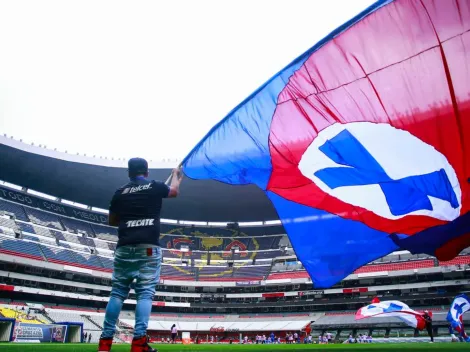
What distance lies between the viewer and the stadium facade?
34781 millimetres

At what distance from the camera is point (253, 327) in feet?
131

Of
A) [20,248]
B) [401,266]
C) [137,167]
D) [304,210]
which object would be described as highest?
[401,266]

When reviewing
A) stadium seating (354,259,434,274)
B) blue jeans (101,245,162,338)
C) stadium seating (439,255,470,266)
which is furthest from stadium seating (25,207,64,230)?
blue jeans (101,245,162,338)

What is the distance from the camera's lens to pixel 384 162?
535 centimetres

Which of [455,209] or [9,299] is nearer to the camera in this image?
[455,209]

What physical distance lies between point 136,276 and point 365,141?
3.66 m

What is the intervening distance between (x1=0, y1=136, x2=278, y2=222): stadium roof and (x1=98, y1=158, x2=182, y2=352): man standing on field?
33033 millimetres

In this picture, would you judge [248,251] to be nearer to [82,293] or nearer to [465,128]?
[82,293]

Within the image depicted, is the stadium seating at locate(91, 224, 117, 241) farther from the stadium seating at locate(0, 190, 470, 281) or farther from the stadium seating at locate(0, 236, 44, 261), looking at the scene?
the stadium seating at locate(0, 236, 44, 261)

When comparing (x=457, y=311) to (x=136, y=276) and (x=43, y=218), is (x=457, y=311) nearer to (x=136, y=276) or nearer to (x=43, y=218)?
(x=136, y=276)

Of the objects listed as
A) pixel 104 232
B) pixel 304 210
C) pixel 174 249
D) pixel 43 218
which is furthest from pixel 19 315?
pixel 304 210

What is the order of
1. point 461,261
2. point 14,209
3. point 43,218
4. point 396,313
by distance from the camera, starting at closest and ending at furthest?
point 396,313, point 461,261, point 14,209, point 43,218

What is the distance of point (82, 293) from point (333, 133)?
40.2 m

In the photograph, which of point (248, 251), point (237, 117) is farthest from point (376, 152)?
point (248, 251)
